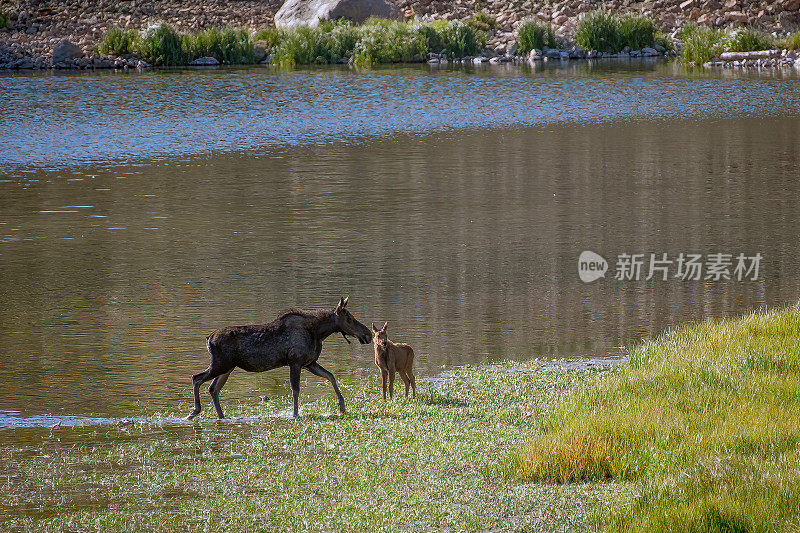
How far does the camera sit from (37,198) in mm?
19609

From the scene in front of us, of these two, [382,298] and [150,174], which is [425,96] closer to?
[150,174]

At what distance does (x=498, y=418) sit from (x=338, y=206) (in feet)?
33.2

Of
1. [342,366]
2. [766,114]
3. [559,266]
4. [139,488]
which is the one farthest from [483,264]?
[766,114]

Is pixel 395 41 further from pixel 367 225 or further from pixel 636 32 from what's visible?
pixel 367 225

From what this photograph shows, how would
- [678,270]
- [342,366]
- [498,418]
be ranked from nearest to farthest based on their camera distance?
[498,418] → [342,366] → [678,270]

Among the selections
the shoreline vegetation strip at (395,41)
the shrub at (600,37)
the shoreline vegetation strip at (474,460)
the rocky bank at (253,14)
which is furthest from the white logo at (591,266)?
the rocky bank at (253,14)

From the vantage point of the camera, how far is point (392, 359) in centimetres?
929

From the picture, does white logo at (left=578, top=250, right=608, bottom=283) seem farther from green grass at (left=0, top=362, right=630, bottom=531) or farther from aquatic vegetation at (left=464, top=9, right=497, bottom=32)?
aquatic vegetation at (left=464, top=9, right=497, bottom=32)

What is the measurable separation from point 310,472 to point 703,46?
44.1m

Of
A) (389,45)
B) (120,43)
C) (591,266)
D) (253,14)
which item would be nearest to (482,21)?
(389,45)

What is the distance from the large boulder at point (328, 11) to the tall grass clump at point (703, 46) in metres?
16.3

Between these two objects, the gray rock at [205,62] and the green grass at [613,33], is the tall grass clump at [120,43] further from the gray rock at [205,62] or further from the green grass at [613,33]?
the green grass at [613,33]

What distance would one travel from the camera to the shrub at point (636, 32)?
52469 mm

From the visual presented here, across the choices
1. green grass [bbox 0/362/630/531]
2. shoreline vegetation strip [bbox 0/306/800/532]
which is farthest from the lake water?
shoreline vegetation strip [bbox 0/306/800/532]
